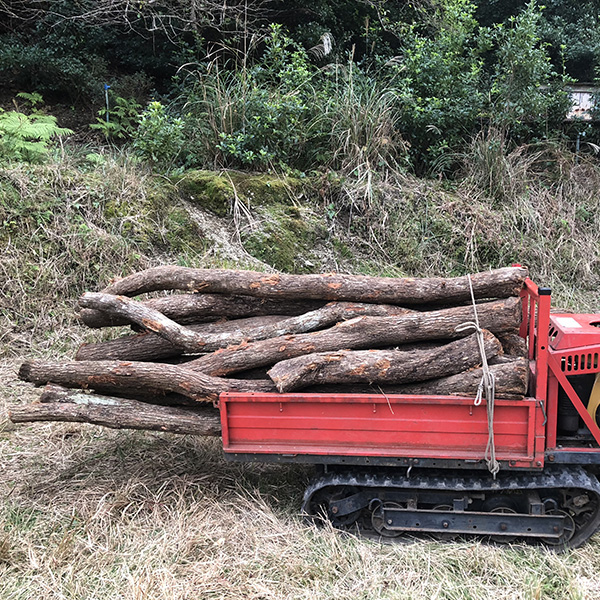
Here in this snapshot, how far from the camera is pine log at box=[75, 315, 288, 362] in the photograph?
4.16 meters

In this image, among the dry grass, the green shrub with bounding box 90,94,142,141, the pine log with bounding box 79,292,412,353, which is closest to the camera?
the dry grass

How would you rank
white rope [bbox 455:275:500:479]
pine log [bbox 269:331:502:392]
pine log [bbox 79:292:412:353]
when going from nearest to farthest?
1. white rope [bbox 455:275:500:479]
2. pine log [bbox 269:331:502:392]
3. pine log [bbox 79:292:412:353]

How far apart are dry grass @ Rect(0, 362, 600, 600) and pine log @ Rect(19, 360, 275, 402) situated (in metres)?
0.78

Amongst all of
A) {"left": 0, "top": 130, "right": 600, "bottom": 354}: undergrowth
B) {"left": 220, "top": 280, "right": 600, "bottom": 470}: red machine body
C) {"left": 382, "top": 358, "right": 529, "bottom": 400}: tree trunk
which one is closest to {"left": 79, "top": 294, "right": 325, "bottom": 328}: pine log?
{"left": 220, "top": 280, "right": 600, "bottom": 470}: red machine body

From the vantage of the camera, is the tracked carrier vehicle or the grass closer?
the grass

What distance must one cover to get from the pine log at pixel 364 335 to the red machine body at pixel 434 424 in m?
0.31

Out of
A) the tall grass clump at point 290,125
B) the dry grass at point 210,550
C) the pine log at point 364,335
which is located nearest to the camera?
the dry grass at point 210,550

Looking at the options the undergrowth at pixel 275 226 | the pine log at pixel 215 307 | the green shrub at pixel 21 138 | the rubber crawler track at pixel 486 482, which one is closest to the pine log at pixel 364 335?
A: the pine log at pixel 215 307

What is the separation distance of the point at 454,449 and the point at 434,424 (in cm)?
21

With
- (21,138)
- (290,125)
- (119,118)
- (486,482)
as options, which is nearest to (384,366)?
(486,482)

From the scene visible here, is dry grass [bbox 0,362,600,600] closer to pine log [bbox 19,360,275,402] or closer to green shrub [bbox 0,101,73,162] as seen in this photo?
pine log [bbox 19,360,275,402]

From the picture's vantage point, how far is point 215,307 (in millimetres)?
4266

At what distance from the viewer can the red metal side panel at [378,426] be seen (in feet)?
11.1

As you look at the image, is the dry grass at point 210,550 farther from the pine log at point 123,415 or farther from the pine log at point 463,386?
the pine log at point 463,386
